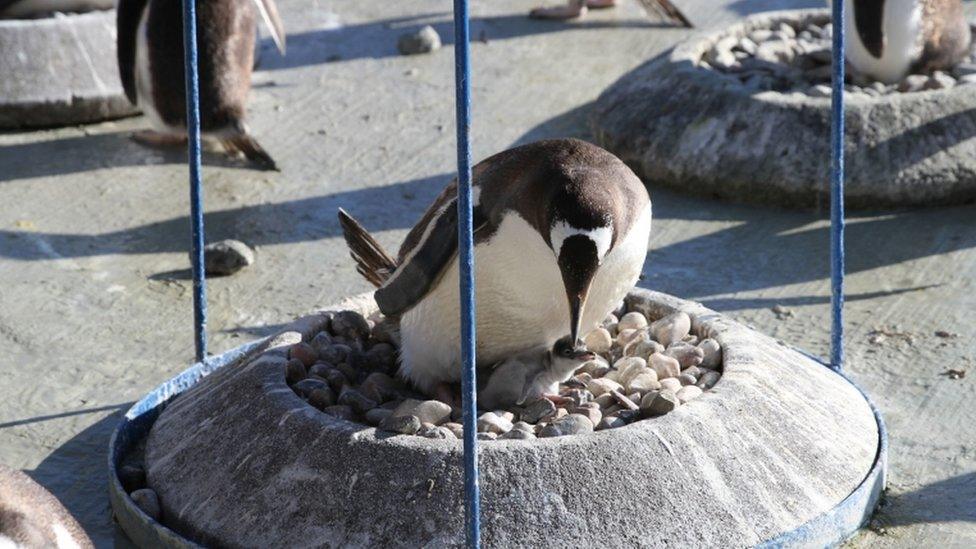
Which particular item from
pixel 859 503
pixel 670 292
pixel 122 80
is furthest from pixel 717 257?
pixel 122 80

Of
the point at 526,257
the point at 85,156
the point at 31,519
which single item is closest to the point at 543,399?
the point at 526,257

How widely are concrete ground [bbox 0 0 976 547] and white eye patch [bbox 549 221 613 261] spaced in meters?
1.00

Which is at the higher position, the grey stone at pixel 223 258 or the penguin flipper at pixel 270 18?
the penguin flipper at pixel 270 18

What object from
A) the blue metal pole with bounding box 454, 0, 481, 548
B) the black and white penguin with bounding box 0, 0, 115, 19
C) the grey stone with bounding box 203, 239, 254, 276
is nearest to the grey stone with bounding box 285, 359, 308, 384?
the blue metal pole with bounding box 454, 0, 481, 548

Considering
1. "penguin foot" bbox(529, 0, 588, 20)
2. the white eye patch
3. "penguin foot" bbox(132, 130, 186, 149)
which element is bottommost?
"penguin foot" bbox(132, 130, 186, 149)

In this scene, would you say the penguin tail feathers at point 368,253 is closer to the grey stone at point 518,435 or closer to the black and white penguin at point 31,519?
the grey stone at point 518,435

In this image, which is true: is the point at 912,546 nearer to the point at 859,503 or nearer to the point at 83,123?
the point at 859,503

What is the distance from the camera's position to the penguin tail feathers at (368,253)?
421cm

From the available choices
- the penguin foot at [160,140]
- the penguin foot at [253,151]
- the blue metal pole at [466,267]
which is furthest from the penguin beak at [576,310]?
the penguin foot at [160,140]

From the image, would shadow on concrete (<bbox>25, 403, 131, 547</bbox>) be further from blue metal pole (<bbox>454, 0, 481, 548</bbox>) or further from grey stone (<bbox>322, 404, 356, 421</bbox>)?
blue metal pole (<bbox>454, 0, 481, 548</bbox>)

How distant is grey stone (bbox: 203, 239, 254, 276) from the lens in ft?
17.9

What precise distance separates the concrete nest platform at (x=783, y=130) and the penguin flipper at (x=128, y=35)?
199 centimetres

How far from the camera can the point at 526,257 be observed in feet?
11.6

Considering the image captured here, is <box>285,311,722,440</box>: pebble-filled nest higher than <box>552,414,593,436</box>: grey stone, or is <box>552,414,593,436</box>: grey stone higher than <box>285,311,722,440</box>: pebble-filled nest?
<box>552,414,593,436</box>: grey stone
